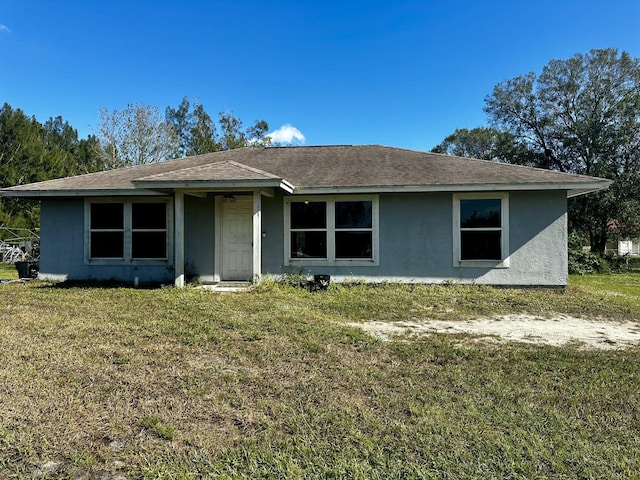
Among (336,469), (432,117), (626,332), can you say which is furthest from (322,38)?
(336,469)

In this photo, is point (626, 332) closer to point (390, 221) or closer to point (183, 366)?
point (390, 221)

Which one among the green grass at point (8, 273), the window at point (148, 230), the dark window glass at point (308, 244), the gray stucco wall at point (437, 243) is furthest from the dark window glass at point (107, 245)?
the dark window glass at point (308, 244)

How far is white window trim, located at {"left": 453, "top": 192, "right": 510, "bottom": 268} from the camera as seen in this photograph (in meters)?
9.60

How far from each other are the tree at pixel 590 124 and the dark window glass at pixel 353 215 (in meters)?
16.0

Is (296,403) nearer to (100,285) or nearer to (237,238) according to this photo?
(237,238)

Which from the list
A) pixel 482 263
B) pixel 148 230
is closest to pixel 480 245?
pixel 482 263

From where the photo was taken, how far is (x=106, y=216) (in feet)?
35.7

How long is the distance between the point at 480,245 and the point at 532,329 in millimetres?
3902

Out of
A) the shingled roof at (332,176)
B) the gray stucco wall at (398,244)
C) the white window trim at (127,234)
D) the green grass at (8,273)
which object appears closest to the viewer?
the shingled roof at (332,176)

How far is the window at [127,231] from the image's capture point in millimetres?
10727

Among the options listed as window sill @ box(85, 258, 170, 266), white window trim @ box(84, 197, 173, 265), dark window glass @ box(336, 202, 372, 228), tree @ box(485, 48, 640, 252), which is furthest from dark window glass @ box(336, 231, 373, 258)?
tree @ box(485, 48, 640, 252)

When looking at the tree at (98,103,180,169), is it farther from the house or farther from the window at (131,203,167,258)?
the window at (131,203,167,258)

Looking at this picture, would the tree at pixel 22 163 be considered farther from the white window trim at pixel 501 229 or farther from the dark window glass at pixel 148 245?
the white window trim at pixel 501 229

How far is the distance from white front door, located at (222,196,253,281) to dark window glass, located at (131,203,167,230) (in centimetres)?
174
